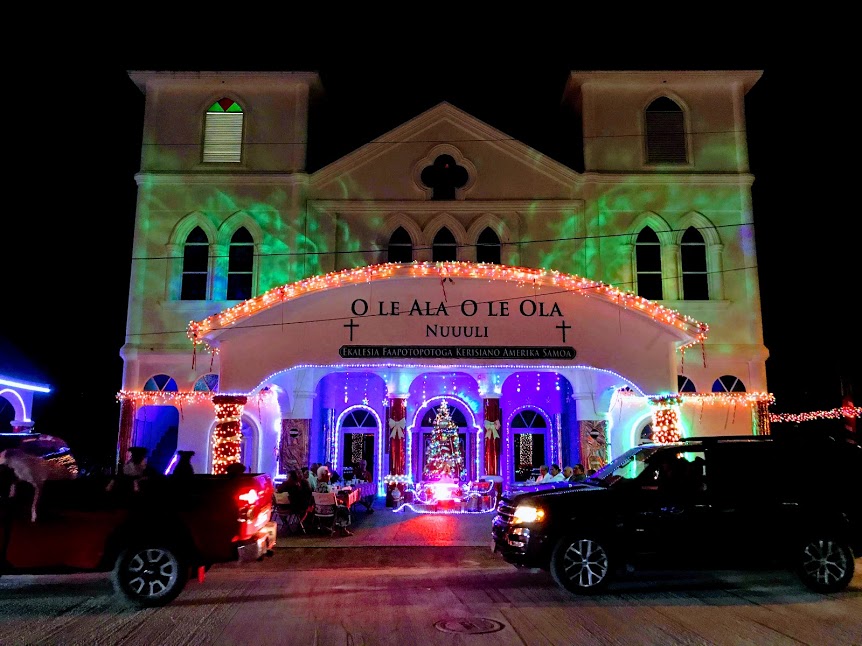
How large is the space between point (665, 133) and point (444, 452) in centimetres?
1090

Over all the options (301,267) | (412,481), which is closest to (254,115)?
(301,267)

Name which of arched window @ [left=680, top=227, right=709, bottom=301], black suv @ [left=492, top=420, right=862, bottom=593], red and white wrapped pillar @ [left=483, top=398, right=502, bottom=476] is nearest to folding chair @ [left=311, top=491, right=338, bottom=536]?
black suv @ [left=492, top=420, right=862, bottom=593]

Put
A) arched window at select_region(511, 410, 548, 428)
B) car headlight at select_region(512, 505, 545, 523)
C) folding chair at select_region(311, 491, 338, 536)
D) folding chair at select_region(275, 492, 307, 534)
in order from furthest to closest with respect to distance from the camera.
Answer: arched window at select_region(511, 410, 548, 428) < folding chair at select_region(275, 492, 307, 534) < folding chair at select_region(311, 491, 338, 536) < car headlight at select_region(512, 505, 545, 523)

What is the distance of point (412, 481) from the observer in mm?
19844

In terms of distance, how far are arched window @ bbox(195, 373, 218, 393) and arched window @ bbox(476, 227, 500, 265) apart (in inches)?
305

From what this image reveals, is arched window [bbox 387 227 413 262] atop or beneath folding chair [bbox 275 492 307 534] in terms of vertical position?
atop

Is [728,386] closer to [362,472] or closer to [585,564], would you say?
[362,472]

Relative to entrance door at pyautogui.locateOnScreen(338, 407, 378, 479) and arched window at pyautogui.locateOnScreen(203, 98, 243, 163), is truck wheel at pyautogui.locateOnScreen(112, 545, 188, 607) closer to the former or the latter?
entrance door at pyautogui.locateOnScreen(338, 407, 378, 479)

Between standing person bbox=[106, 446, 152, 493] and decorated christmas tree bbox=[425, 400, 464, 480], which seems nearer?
standing person bbox=[106, 446, 152, 493]

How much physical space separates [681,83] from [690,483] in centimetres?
1464

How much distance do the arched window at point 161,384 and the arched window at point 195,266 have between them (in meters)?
2.17

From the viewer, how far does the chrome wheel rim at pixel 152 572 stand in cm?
Answer: 774

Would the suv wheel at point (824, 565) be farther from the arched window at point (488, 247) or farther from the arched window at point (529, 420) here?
the arched window at point (529, 420)

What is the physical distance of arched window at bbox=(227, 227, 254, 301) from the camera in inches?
744
